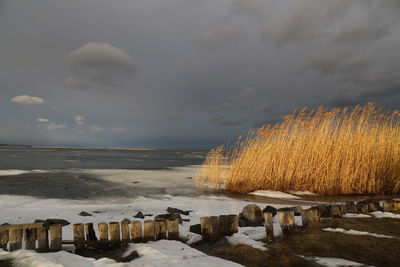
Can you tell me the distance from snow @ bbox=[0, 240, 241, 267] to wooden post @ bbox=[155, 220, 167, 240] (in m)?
0.31

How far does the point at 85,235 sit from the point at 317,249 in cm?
238

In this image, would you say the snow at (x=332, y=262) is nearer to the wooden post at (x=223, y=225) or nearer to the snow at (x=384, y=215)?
the wooden post at (x=223, y=225)

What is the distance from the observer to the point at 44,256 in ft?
7.58

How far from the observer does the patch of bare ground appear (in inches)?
85.3

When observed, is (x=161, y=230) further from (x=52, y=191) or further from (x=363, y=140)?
(x=363, y=140)

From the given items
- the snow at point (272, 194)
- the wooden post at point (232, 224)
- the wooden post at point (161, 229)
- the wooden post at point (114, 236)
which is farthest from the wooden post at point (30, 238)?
the snow at point (272, 194)

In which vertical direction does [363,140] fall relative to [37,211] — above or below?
above

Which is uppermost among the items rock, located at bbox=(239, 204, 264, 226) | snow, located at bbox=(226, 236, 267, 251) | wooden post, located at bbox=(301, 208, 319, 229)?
wooden post, located at bbox=(301, 208, 319, 229)

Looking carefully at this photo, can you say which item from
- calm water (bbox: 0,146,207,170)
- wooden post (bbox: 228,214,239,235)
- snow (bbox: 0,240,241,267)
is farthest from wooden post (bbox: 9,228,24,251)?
calm water (bbox: 0,146,207,170)

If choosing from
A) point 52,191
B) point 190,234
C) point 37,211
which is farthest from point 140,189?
point 190,234

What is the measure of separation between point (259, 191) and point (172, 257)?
534 cm

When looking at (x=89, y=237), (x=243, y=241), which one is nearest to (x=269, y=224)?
(x=243, y=241)

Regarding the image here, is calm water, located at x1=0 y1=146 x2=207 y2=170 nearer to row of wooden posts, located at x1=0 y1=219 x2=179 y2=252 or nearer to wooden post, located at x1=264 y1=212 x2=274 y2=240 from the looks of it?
row of wooden posts, located at x1=0 y1=219 x2=179 y2=252

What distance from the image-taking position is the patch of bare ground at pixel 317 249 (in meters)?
2.17
